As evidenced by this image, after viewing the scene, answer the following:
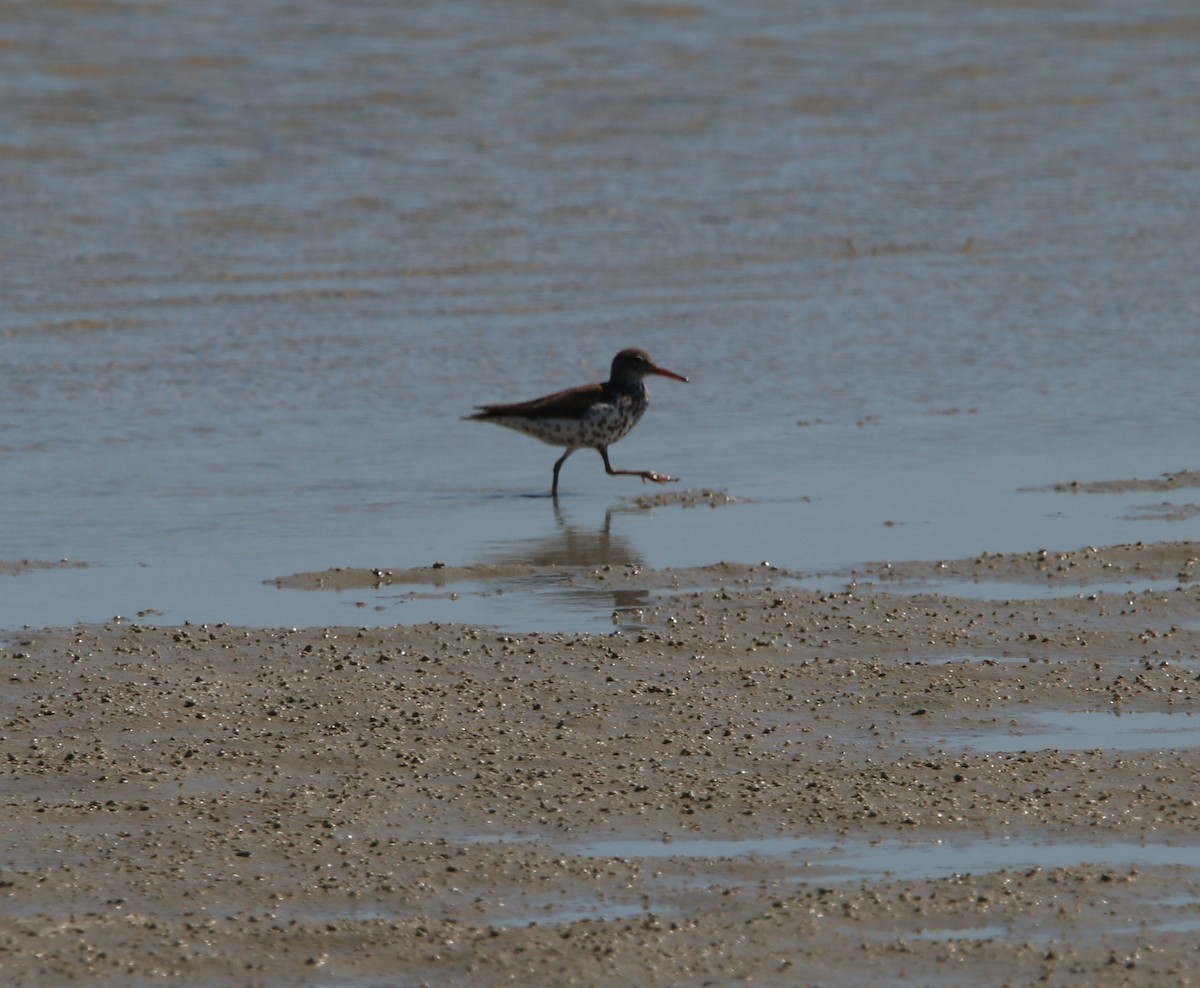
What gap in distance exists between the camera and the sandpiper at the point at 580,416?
Answer: 9836 millimetres

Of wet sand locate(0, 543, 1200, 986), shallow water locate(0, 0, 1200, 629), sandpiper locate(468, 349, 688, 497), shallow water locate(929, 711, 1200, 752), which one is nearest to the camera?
wet sand locate(0, 543, 1200, 986)

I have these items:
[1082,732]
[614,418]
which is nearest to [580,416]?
[614,418]

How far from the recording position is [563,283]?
47.8 feet

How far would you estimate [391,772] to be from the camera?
5.48 meters

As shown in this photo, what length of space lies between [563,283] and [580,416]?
487cm

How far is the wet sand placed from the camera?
4.38 meters

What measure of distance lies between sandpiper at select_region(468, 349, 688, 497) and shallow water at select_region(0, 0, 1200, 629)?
0.70ft

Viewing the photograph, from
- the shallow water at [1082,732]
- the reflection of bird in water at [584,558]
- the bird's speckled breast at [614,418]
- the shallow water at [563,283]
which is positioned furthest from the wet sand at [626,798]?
the bird's speckled breast at [614,418]

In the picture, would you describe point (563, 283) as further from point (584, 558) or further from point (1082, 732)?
point (1082, 732)

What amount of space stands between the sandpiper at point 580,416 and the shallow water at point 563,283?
0.21 meters

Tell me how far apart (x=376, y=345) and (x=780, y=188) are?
6290 millimetres

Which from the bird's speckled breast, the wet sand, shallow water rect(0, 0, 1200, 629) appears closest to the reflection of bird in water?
shallow water rect(0, 0, 1200, 629)

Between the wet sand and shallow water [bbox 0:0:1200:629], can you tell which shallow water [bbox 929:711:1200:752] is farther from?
shallow water [bbox 0:0:1200:629]

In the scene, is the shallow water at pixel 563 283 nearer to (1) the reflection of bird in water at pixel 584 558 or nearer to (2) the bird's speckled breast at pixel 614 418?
(1) the reflection of bird in water at pixel 584 558
